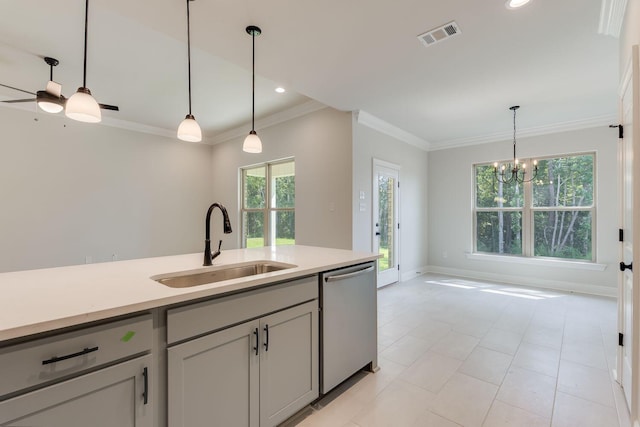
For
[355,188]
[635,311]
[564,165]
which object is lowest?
[635,311]

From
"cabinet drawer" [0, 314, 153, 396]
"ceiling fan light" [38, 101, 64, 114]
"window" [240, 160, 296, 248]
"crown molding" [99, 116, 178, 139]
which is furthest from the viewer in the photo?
"window" [240, 160, 296, 248]

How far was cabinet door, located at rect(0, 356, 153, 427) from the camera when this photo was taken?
0.90 m

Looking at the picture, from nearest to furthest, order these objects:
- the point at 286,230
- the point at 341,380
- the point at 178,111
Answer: the point at 341,380 → the point at 178,111 → the point at 286,230

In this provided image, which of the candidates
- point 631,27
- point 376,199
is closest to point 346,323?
point 631,27

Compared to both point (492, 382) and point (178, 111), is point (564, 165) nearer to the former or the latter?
point (492, 382)

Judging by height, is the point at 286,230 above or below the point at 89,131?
below

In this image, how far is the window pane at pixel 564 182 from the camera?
462 cm

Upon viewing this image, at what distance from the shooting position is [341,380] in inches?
79.3

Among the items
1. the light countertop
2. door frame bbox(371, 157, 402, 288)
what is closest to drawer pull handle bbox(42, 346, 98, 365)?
the light countertop

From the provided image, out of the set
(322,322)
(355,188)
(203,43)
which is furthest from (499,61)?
(322,322)

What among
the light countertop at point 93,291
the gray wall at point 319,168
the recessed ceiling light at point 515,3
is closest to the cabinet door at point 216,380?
the light countertop at point 93,291

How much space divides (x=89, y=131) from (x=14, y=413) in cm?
545

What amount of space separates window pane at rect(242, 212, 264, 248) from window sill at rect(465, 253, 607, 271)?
13.5ft

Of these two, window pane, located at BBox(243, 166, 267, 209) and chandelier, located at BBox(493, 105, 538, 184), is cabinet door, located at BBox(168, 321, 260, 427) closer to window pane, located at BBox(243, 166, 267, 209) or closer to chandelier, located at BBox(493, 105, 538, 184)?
window pane, located at BBox(243, 166, 267, 209)
